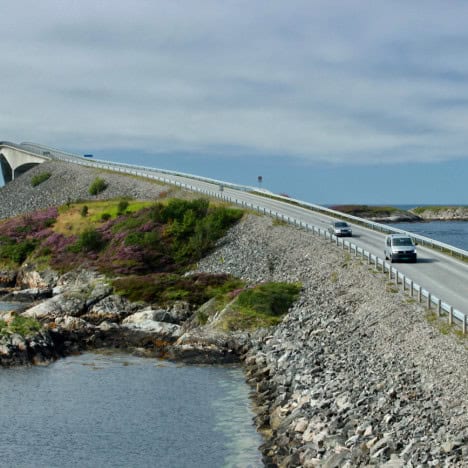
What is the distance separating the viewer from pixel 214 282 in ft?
194

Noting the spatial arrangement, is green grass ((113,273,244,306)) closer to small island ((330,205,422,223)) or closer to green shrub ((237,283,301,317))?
green shrub ((237,283,301,317))

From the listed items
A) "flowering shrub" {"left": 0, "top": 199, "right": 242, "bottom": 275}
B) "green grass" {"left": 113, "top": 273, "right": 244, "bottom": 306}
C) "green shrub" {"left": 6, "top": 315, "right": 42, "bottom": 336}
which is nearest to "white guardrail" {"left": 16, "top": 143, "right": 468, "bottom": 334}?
"flowering shrub" {"left": 0, "top": 199, "right": 242, "bottom": 275}

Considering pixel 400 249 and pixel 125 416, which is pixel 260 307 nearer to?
pixel 400 249

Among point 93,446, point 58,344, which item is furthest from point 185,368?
point 93,446

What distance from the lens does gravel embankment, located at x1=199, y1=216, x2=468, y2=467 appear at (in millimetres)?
23375

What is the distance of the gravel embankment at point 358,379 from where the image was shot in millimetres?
23375

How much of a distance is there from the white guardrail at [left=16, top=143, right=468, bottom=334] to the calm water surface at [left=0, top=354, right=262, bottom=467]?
1019 centimetres

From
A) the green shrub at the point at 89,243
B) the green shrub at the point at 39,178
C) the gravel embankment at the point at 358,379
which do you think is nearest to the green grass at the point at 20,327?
the gravel embankment at the point at 358,379

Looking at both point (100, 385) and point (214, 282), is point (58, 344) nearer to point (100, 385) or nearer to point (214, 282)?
point (100, 385)

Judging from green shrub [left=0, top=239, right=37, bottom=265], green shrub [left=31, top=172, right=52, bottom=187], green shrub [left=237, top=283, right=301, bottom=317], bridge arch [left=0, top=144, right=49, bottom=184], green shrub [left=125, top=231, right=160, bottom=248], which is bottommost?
green shrub [left=0, top=239, right=37, bottom=265]

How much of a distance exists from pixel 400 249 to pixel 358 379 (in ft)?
70.8

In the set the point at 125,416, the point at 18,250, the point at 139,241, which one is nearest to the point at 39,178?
the point at 18,250

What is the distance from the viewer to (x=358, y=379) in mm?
30531

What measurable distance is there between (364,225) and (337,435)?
49.8 metres
